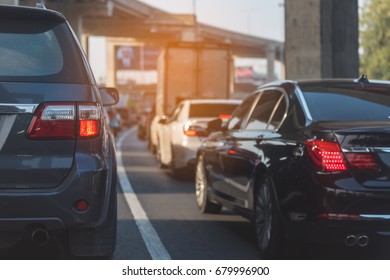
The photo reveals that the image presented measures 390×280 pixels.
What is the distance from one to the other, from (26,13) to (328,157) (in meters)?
2.33

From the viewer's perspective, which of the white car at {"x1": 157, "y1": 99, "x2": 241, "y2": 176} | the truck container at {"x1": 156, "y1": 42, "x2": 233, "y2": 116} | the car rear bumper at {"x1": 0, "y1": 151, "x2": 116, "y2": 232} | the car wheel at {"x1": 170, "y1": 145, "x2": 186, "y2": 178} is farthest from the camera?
the truck container at {"x1": 156, "y1": 42, "x2": 233, "y2": 116}

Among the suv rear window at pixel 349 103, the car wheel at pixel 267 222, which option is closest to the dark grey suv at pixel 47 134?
the car wheel at pixel 267 222

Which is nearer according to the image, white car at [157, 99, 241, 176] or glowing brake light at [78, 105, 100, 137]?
glowing brake light at [78, 105, 100, 137]

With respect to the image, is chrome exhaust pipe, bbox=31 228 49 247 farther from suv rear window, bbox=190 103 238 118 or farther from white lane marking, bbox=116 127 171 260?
suv rear window, bbox=190 103 238 118

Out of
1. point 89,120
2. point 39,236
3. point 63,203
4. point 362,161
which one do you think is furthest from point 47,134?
point 362,161

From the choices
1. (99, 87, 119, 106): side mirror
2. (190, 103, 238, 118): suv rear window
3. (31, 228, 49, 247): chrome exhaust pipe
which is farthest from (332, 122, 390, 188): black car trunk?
(190, 103, 238, 118): suv rear window

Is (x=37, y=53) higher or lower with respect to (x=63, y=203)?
higher

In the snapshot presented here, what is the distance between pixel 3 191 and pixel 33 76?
716 millimetres

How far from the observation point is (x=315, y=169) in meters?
5.50

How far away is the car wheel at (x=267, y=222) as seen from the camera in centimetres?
604

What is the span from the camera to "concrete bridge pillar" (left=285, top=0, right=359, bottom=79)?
14906mm

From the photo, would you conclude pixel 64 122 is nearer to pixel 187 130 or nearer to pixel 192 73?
pixel 187 130

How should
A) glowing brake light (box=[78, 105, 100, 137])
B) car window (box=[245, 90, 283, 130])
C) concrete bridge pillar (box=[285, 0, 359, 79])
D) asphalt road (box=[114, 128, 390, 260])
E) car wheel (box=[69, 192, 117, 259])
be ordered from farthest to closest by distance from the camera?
concrete bridge pillar (box=[285, 0, 359, 79]), car window (box=[245, 90, 283, 130]), asphalt road (box=[114, 128, 390, 260]), car wheel (box=[69, 192, 117, 259]), glowing brake light (box=[78, 105, 100, 137])

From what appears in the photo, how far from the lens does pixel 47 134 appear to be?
15.0 ft
